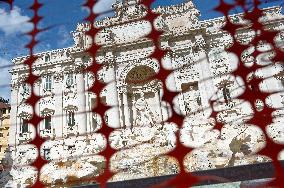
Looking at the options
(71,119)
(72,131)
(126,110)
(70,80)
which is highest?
(70,80)

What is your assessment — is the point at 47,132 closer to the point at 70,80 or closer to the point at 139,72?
the point at 70,80

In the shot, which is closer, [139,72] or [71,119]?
[71,119]

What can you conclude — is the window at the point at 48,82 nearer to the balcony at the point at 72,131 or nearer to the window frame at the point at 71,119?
the window frame at the point at 71,119

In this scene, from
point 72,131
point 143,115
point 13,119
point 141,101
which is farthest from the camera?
point 13,119

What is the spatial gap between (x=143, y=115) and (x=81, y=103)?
5.45 metres

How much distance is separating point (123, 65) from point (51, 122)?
6.84 meters

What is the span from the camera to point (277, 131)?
687 inches

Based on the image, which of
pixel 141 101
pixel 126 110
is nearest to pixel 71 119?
pixel 126 110

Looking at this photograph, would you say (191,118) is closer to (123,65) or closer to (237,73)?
(123,65)

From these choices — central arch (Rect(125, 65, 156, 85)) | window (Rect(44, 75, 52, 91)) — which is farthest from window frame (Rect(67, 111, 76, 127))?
central arch (Rect(125, 65, 156, 85))

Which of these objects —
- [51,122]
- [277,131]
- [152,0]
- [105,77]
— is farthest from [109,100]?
[152,0]

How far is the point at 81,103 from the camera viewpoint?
86.6 ft

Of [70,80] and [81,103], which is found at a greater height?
[70,80]

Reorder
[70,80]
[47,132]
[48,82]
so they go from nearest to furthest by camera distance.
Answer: [47,132]
[70,80]
[48,82]
